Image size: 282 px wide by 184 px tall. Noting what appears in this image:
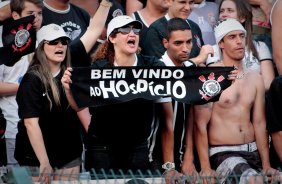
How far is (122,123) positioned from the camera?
28.8 ft

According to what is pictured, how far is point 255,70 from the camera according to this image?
9922 mm

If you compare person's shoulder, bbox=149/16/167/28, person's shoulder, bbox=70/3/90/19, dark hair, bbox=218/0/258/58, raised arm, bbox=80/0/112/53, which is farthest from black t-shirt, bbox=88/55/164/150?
dark hair, bbox=218/0/258/58

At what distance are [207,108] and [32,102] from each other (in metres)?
1.71

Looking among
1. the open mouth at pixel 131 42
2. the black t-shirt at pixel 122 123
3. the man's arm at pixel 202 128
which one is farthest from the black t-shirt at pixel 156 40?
the black t-shirt at pixel 122 123

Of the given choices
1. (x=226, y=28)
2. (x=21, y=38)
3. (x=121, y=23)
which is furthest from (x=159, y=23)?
(x=21, y=38)

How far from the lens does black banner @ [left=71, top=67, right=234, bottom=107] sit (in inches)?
340

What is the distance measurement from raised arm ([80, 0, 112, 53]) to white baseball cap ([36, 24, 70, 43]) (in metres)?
0.47

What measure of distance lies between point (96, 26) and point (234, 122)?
1.71 m

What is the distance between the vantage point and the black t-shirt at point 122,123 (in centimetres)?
877

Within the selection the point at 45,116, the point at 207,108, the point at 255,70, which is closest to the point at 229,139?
the point at 207,108

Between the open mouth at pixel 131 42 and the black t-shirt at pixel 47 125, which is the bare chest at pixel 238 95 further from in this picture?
the black t-shirt at pixel 47 125

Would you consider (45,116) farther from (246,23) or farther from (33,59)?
(246,23)

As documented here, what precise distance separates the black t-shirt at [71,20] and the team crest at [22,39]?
1.70 feet

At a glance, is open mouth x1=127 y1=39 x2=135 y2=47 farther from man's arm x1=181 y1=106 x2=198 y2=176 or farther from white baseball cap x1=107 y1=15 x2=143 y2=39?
man's arm x1=181 y1=106 x2=198 y2=176
